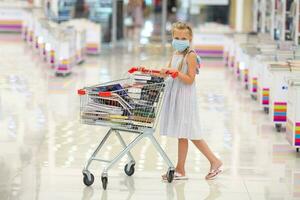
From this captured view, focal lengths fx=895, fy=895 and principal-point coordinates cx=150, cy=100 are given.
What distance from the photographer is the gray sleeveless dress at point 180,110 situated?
820 centimetres

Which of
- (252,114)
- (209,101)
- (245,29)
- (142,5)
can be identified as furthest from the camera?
(142,5)

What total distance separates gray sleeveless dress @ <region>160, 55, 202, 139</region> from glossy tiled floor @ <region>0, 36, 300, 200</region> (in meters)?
0.50

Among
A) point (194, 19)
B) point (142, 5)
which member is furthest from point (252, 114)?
point (142, 5)

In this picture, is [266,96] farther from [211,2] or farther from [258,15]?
[211,2]

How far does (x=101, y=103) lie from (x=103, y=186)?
741 millimetres

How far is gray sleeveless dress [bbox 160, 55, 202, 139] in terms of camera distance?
8203mm

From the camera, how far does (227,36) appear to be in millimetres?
21312

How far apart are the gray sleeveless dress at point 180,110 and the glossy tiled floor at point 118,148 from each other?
0.50m

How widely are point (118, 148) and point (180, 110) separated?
2.08 m

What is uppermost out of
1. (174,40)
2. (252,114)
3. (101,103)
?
(174,40)

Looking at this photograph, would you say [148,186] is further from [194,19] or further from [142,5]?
[142,5]

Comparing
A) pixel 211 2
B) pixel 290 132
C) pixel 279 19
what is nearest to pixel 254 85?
pixel 279 19

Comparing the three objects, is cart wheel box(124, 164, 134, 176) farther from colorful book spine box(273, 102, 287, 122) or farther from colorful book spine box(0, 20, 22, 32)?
colorful book spine box(0, 20, 22, 32)

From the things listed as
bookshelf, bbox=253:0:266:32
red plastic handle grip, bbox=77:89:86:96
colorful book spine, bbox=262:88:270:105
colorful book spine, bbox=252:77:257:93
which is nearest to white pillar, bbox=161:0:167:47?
bookshelf, bbox=253:0:266:32
